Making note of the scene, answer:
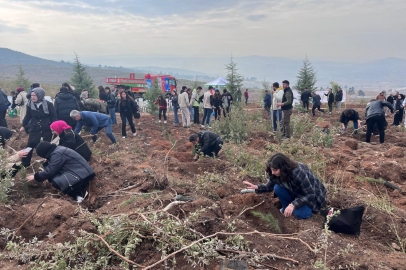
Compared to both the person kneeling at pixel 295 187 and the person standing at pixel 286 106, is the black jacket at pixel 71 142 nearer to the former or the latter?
the person kneeling at pixel 295 187

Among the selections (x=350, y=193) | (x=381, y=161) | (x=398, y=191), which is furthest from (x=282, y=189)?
(x=381, y=161)

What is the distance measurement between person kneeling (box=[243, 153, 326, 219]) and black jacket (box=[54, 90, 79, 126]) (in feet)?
17.7

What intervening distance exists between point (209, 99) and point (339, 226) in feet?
26.9

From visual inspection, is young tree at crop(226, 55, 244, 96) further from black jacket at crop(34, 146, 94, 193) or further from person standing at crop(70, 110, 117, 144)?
black jacket at crop(34, 146, 94, 193)

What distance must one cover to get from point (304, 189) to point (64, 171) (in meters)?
3.46

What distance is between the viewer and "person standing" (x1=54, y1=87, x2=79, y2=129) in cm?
659

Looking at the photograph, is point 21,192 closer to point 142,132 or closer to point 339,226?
point 339,226

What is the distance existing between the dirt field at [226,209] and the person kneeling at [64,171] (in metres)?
0.20

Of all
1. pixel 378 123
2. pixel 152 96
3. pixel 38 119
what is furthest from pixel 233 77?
pixel 38 119

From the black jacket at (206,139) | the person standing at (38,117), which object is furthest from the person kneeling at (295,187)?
the person standing at (38,117)

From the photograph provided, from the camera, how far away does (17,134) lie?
906cm

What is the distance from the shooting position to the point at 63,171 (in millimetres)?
4113

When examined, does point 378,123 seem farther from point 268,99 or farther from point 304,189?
point 304,189

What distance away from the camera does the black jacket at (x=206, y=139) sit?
20.2 ft
